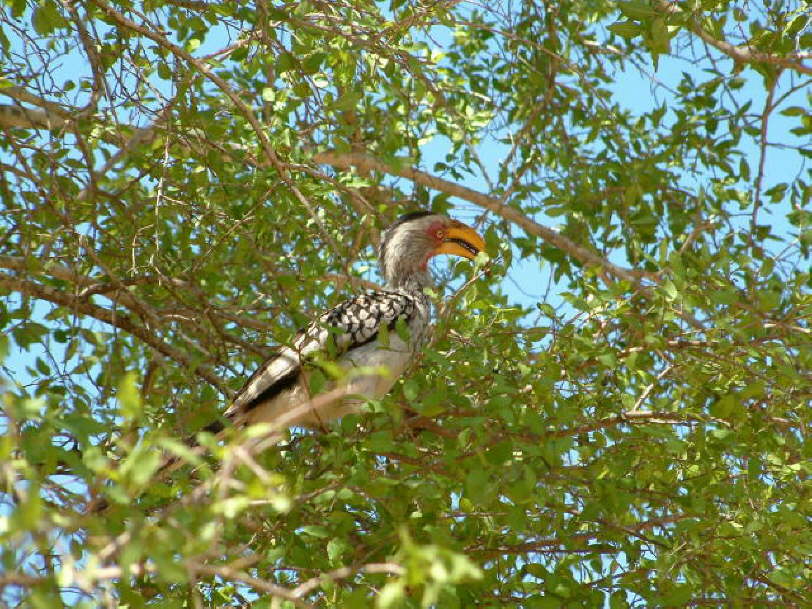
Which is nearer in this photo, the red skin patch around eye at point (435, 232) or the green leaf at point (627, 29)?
the green leaf at point (627, 29)

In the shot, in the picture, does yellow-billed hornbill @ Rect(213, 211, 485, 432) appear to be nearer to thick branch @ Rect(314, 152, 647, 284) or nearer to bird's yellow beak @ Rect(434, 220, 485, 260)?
bird's yellow beak @ Rect(434, 220, 485, 260)

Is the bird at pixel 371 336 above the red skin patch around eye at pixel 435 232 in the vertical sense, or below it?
below

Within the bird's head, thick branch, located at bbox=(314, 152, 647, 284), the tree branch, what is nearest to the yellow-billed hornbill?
Result: the bird's head

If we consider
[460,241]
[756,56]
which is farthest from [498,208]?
[756,56]

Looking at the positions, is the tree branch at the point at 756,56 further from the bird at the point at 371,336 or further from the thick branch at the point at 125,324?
the thick branch at the point at 125,324

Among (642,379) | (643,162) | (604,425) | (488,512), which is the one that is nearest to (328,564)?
(488,512)

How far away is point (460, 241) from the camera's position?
16.5ft

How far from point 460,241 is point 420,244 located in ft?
0.71

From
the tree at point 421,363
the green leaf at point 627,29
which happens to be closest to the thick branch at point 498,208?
the tree at point 421,363

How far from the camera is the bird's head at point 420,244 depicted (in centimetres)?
493

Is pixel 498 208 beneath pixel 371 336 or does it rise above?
above

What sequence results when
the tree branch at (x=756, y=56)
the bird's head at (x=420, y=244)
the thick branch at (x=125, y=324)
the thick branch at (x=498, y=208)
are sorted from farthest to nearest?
the bird's head at (x=420, y=244), the thick branch at (x=498, y=208), the tree branch at (x=756, y=56), the thick branch at (x=125, y=324)

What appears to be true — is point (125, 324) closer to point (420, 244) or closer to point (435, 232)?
point (420, 244)

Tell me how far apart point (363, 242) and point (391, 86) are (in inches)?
45.8
